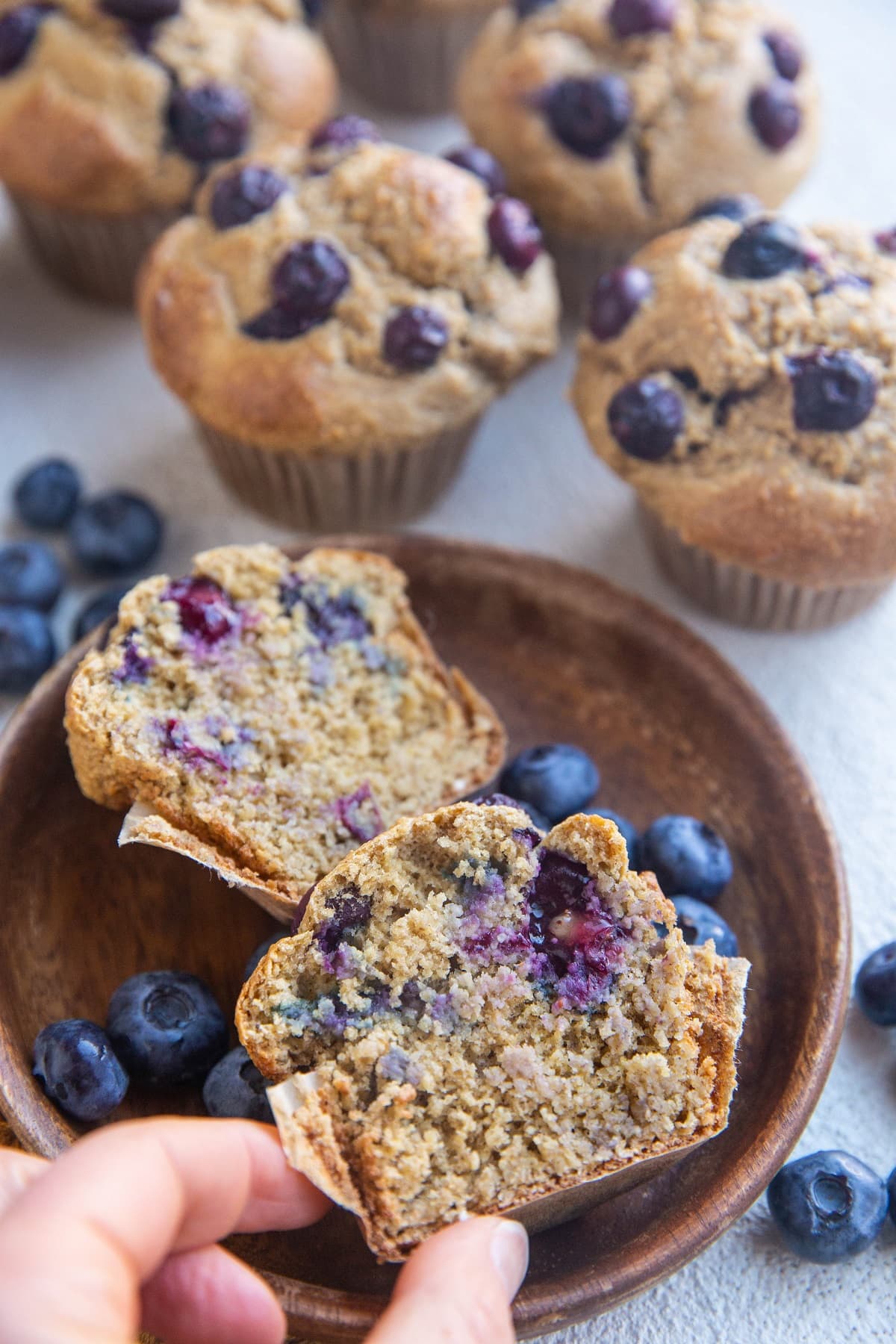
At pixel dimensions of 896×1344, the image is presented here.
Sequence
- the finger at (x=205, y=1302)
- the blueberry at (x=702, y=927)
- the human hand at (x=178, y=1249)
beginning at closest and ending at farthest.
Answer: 1. the human hand at (x=178, y=1249)
2. the finger at (x=205, y=1302)
3. the blueberry at (x=702, y=927)

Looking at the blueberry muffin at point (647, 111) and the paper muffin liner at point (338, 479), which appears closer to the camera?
the paper muffin liner at point (338, 479)

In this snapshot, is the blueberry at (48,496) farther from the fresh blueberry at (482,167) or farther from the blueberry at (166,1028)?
the blueberry at (166,1028)

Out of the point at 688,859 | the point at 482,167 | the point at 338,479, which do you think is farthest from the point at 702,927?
the point at 482,167

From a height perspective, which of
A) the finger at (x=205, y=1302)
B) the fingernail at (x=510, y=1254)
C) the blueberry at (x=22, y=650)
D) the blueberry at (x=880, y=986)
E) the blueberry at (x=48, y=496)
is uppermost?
the fingernail at (x=510, y=1254)

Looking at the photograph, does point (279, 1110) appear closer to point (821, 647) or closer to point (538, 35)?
point (821, 647)

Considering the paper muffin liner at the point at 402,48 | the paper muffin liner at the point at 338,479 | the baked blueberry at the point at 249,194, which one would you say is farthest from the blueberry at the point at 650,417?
the paper muffin liner at the point at 402,48

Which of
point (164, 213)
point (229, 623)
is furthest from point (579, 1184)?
point (164, 213)

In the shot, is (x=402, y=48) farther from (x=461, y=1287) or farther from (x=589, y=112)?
(x=461, y=1287)
